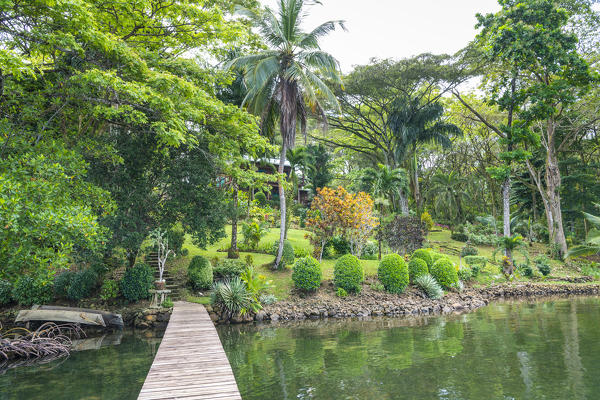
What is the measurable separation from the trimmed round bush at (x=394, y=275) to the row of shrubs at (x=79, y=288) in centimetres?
990

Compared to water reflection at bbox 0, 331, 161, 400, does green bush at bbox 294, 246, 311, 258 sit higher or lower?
higher

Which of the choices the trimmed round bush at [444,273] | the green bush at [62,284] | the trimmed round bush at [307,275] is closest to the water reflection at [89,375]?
the green bush at [62,284]

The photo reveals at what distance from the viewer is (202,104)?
11672 millimetres

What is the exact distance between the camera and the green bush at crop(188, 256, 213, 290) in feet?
51.5

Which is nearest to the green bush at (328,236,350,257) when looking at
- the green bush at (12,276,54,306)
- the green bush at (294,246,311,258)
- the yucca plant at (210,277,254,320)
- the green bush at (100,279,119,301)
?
the green bush at (294,246,311,258)

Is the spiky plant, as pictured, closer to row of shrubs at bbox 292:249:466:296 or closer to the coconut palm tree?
row of shrubs at bbox 292:249:466:296

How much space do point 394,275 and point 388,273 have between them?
0.27 m

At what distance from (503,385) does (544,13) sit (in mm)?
22050

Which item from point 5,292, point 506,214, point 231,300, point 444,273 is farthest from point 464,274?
point 5,292

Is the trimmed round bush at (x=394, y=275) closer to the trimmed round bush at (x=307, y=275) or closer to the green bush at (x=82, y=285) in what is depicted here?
the trimmed round bush at (x=307, y=275)

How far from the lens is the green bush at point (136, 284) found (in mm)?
13789

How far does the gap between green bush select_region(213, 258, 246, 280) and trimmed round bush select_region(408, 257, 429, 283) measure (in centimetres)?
806

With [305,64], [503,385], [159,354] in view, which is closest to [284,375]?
[159,354]

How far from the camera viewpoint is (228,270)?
1664 cm
